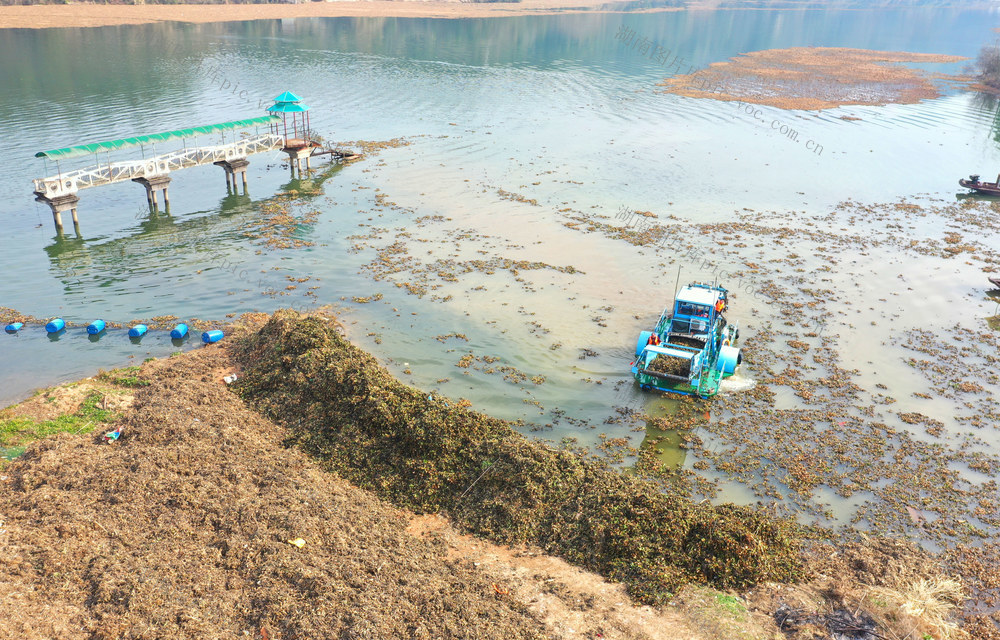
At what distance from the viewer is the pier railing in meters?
34.6

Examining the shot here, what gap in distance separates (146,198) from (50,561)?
3483 centimetres

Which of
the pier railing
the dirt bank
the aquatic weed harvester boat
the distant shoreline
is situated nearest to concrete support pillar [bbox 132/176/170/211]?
the pier railing

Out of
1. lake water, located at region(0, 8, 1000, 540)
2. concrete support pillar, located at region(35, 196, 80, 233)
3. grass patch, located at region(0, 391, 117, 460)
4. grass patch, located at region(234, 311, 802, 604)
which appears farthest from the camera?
concrete support pillar, located at region(35, 196, 80, 233)

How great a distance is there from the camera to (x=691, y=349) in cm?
2312

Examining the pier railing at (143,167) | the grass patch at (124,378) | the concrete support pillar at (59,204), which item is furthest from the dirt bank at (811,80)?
the grass patch at (124,378)

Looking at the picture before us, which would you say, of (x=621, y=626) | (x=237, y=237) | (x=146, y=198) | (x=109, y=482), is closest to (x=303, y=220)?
(x=237, y=237)

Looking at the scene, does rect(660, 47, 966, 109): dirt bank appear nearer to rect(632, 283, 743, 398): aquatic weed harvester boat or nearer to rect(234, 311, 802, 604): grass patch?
rect(632, 283, 743, 398): aquatic weed harvester boat

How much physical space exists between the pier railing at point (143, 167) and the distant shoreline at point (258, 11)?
3262 inches

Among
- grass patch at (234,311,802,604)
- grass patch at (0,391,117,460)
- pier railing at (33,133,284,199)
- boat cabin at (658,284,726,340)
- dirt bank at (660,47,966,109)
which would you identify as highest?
dirt bank at (660,47,966,109)

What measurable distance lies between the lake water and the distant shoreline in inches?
1155

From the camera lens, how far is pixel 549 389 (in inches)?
915

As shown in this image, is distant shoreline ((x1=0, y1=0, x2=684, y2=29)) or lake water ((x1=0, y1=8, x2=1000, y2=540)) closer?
lake water ((x1=0, y1=8, x2=1000, y2=540))

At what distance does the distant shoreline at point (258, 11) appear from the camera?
105 meters

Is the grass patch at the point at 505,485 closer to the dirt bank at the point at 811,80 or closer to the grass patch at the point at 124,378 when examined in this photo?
the grass patch at the point at 124,378
